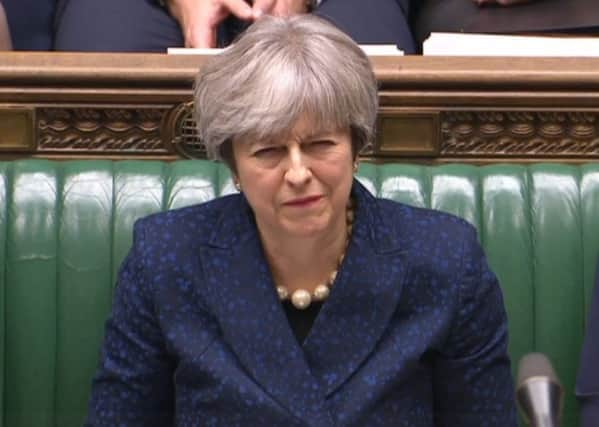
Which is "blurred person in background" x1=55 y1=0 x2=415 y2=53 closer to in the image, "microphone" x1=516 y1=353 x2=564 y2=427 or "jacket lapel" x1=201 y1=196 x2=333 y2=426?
"jacket lapel" x1=201 y1=196 x2=333 y2=426

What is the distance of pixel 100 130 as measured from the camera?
2006mm

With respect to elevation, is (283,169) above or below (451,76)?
below

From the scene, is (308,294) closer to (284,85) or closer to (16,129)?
(284,85)

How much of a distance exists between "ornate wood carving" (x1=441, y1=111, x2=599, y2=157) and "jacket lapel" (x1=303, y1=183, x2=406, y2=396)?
0.47 meters

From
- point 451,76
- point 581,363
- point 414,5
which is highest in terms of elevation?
point 414,5

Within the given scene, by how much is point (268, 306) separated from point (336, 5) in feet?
2.89

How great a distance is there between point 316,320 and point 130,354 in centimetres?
23

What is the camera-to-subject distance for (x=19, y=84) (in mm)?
1970

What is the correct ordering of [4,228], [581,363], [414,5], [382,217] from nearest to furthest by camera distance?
[382,217], [581,363], [4,228], [414,5]

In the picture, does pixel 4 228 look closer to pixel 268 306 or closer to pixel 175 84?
pixel 175 84

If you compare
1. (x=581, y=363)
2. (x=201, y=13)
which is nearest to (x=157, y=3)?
(x=201, y=13)

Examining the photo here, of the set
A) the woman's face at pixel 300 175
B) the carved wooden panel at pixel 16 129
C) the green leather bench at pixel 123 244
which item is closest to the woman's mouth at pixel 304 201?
the woman's face at pixel 300 175

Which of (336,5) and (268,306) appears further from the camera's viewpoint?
(336,5)

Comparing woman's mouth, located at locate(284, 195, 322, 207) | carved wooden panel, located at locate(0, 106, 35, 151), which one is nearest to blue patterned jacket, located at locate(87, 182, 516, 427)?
woman's mouth, located at locate(284, 195, 322, 207)
